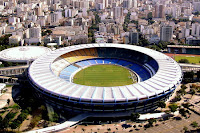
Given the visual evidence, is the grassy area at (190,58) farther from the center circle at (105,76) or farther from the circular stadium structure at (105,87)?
the center circle at (105,76)

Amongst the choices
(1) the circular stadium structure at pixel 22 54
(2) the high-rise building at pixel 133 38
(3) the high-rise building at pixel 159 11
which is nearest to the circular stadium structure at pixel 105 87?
(1) the circular stadium structure at pixel 22 54

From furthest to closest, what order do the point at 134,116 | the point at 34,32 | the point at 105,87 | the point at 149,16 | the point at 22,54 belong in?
the point at 149,16 < the point at 34,32 < the point at 22,54 < the point at 105,87 < the point at 134,116

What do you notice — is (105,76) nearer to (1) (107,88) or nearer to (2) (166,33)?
(1) (107,88)

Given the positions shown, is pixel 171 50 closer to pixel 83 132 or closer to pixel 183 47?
pixel 183 47

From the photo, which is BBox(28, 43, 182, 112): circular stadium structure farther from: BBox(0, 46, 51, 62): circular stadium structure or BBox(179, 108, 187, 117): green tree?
BBox(0, 46, 51, 62): circular stadium structure

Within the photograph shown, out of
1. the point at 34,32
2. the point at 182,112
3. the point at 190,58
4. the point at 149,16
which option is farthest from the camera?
the point at 149,16

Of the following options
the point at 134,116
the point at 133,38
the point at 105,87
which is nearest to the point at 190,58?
the point at 133,38

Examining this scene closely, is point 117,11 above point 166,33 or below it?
above

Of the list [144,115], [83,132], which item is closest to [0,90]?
Answer: [83,132]
